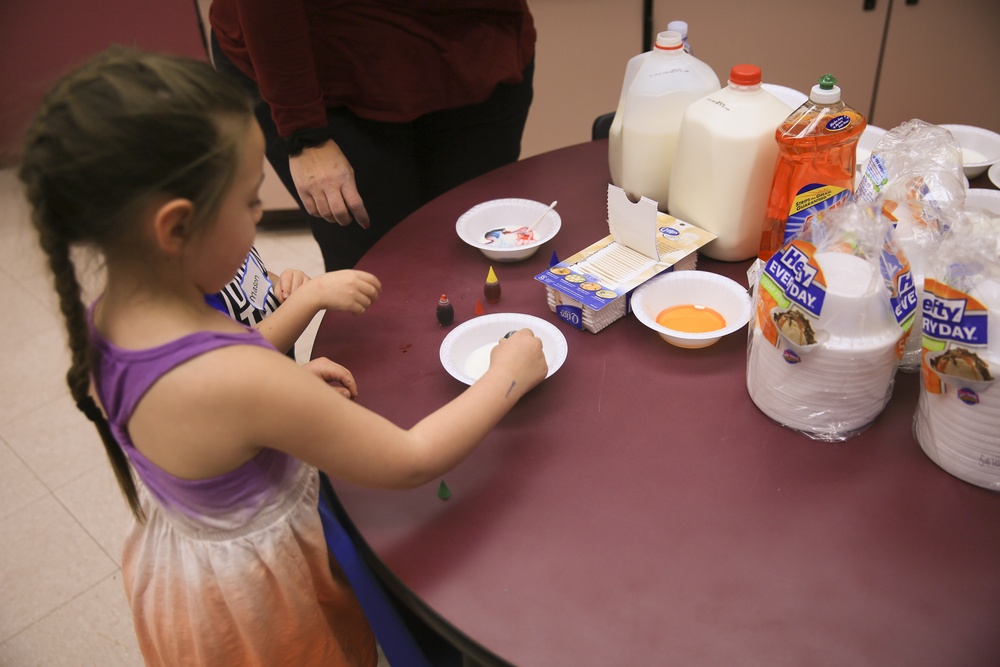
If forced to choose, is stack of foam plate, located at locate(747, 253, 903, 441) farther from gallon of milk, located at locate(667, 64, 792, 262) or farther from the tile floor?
the tile floor

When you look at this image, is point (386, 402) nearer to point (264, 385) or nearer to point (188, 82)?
point (264, 385)

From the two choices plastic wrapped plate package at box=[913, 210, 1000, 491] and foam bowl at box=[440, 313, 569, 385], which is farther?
foam bowl at box=[440, 313, 569, 385]

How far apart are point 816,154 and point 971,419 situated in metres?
0.42

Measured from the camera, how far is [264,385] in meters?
0.75

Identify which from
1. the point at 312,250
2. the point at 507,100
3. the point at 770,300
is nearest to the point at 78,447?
the point at 312,250

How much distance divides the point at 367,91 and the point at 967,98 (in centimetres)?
236

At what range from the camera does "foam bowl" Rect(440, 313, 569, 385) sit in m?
1.01

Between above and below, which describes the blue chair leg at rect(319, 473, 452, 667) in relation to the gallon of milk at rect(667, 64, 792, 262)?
below

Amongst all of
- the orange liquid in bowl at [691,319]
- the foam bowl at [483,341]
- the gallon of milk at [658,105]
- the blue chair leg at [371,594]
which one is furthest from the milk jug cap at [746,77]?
the blue chair leg at [371,594]

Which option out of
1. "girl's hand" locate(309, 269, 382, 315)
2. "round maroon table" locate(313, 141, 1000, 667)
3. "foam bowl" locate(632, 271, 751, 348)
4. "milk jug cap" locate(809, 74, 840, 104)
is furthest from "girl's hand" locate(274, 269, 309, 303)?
"milk jug cap" locate(809, 74, 840, 104)

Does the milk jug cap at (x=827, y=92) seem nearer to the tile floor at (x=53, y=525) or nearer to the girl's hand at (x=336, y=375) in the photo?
the girl's hand at (x=336, y=375)

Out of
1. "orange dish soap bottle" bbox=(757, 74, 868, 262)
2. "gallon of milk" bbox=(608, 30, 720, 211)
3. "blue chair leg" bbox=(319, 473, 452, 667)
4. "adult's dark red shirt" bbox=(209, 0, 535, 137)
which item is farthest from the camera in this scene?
"adult's dark red shirt" bbox=(209, 0, 535, 137)

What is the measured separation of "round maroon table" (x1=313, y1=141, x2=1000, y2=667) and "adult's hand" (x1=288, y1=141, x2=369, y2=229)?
0.39 metres

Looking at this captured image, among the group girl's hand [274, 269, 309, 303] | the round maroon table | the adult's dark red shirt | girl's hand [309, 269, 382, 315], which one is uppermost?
the adult's dark red shirt
